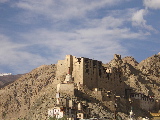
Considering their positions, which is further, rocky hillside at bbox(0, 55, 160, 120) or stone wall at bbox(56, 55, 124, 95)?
rocky hillside at bbox(0, 55, 160, 120)

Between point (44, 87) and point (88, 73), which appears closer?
point (88, 73)

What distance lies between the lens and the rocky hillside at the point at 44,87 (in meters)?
86.1

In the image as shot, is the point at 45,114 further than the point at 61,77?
No

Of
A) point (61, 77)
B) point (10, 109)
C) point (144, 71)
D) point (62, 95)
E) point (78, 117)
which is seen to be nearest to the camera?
point (78, 117)

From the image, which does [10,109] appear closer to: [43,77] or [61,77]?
[43,77]

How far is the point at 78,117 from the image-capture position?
7294 centimetres

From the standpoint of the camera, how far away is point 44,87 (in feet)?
470

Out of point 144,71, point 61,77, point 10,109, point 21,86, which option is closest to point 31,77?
point 21,86

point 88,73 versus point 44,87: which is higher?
point 44,87

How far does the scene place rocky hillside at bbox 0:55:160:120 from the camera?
8613 cm

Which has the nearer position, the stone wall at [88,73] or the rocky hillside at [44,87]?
the stone wall at [88,73]

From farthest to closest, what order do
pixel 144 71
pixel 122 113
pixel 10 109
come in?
pixel 10 109
pixel 144 71
pixel 122 113

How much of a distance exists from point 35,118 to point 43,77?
7573cm

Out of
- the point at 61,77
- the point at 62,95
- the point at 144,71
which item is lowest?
the point at 62,95
